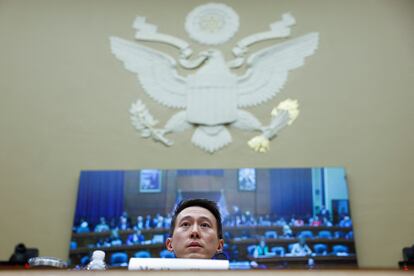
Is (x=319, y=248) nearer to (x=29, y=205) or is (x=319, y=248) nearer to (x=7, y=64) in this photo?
(x=29, y=205)

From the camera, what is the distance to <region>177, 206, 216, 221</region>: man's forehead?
2.15 m

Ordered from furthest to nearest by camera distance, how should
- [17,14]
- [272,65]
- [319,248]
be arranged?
[17,14] → [272,65] → [319,248]

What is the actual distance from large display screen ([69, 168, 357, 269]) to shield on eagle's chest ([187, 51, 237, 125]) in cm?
68

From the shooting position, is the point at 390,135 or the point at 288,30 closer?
the point at 390,135

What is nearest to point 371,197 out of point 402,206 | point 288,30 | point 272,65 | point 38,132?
point 402,206

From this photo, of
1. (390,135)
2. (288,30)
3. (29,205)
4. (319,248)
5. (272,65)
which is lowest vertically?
(319,248)

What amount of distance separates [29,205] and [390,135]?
4.24 metres

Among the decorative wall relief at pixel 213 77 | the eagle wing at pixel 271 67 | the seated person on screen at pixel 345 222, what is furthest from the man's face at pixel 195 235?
the eagle wing at pixel 271 67

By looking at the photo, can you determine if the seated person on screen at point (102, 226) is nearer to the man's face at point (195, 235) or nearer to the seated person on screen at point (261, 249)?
the seated person on screen at point (261, 249)

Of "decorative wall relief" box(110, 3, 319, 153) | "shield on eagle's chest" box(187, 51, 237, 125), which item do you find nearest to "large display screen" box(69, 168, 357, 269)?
"decorative wall relief" box(110, 3, 319, 153)

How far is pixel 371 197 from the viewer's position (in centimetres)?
533

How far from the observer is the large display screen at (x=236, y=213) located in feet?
16.6

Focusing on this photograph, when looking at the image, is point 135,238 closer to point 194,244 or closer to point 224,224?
point 224,224

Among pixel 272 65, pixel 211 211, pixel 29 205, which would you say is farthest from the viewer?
pixel 272 65
